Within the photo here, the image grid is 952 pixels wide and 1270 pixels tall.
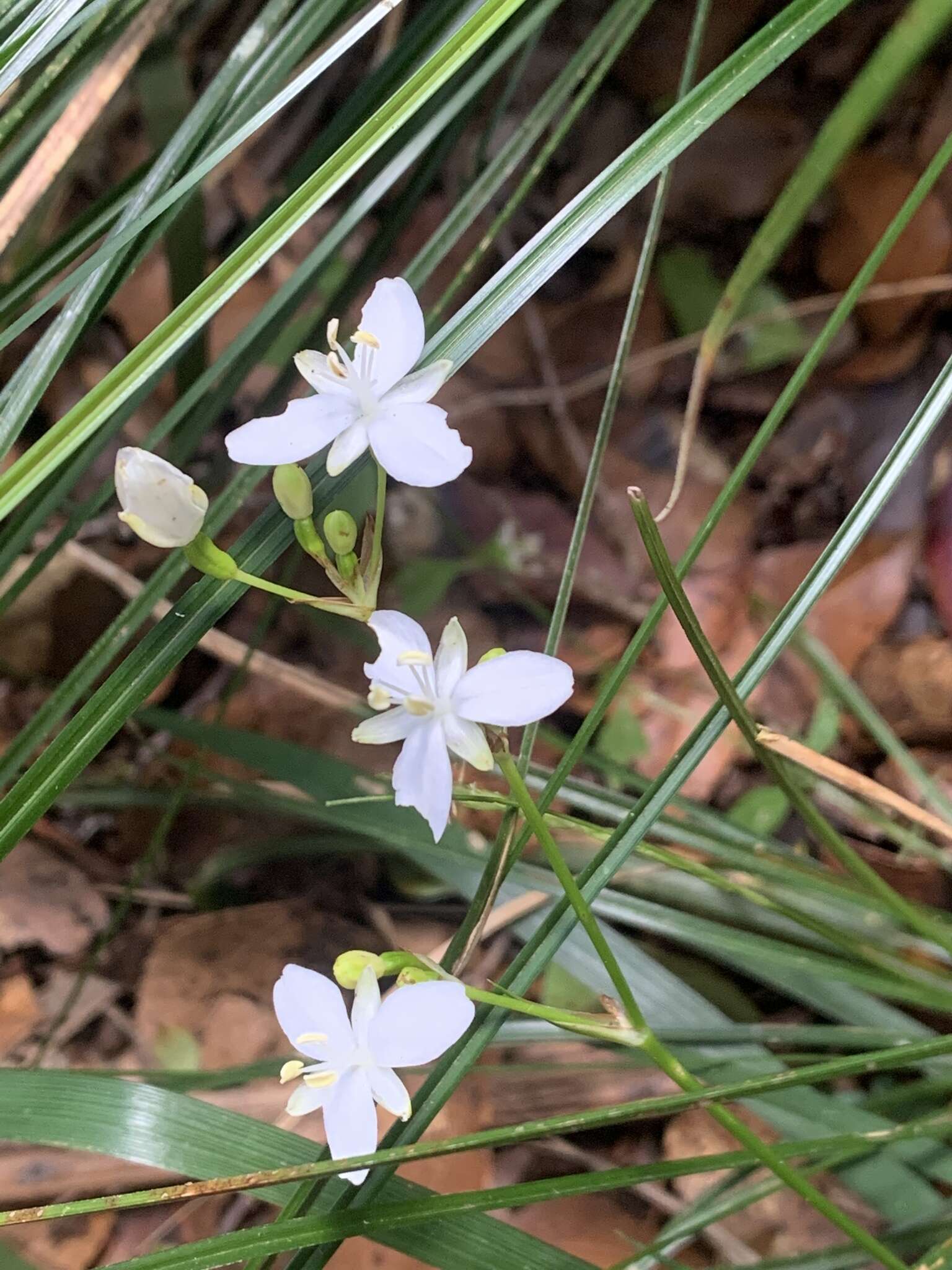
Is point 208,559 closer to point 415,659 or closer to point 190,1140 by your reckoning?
point 415,659

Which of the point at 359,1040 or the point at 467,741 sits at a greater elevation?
the point at 467,741

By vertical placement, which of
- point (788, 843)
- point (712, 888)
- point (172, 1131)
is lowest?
point (172, 1131)

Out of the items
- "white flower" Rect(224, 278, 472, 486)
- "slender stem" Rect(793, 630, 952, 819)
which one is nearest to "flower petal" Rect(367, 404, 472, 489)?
"white flower" Rect(224, 278, 472, 486)

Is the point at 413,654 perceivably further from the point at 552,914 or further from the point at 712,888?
A: the point at 712,888

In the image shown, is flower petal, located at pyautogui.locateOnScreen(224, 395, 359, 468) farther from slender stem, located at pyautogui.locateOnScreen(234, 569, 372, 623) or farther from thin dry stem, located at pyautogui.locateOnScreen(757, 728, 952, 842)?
thin dry stem, located at pyautogui.locateOnScreen(757, 728, 952, 842)

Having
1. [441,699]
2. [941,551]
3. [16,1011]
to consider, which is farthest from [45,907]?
[941,551]

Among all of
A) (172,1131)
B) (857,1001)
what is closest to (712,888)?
(857,1001)
